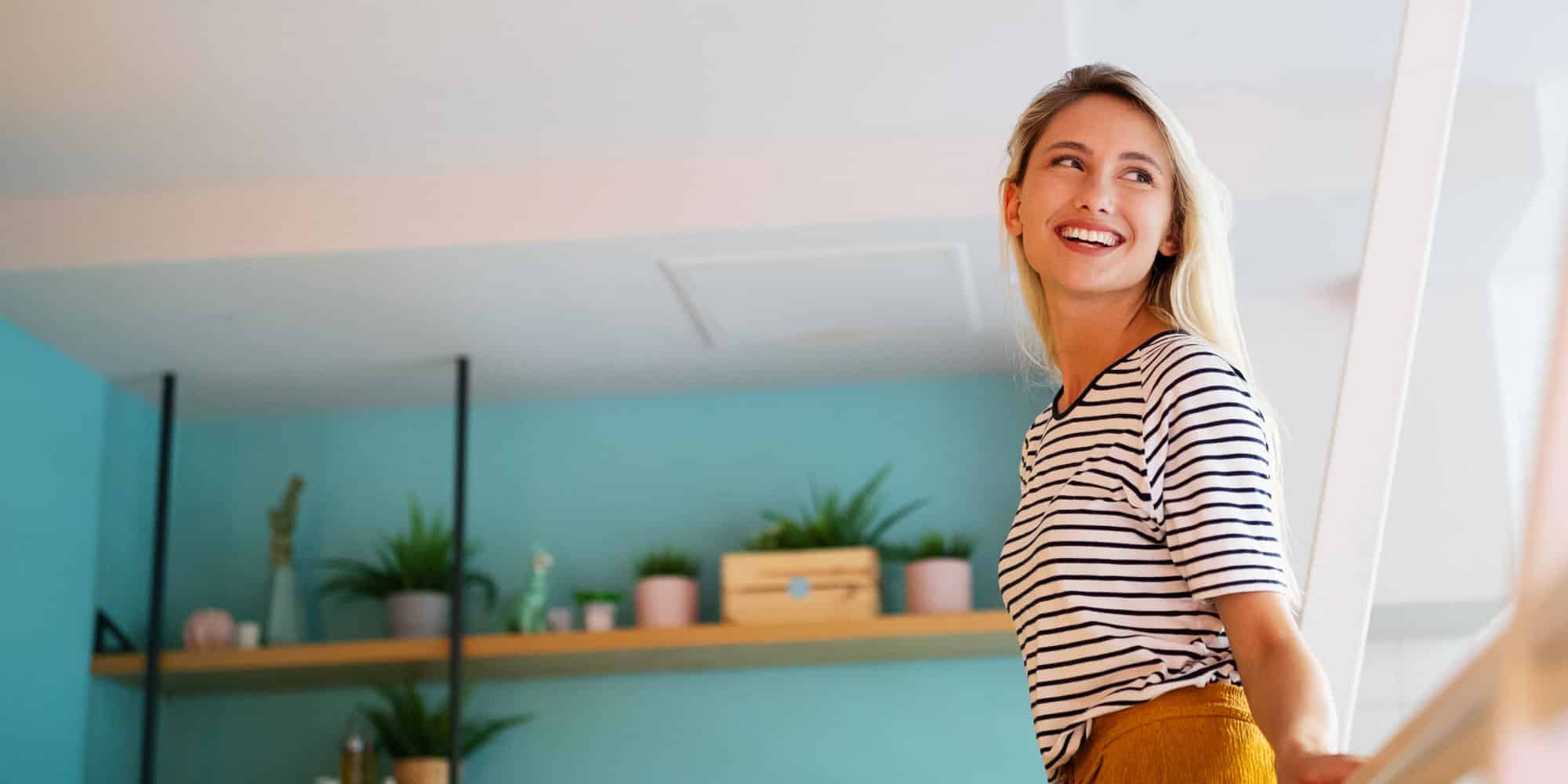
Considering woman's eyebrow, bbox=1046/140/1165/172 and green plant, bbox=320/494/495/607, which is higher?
woman's eyebrow, bbox=1046/140/1165/172

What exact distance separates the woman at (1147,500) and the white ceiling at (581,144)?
50.2 inches

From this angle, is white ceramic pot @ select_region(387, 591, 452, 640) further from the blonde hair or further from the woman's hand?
the woman's hand

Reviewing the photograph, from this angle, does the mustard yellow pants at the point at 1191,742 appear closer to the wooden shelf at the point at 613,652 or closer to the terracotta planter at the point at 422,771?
the wooden shelf at the point at 613,652

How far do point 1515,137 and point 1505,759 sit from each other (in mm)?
2558

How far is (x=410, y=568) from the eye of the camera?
11.7ft

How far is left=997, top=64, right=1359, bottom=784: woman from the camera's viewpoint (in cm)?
94

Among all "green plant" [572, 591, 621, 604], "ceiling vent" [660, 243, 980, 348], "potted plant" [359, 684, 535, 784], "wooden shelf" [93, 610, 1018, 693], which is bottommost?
"potted plant" [359, 684, 535, 784]

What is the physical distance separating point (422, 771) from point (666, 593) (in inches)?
23.2

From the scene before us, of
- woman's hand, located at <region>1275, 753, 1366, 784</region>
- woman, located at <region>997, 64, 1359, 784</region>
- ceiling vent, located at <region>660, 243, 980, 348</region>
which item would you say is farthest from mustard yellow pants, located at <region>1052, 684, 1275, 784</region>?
ceiling vent, located at <region>660, 243, 980, 348</region>

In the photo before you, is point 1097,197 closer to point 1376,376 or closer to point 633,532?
point 1376,376

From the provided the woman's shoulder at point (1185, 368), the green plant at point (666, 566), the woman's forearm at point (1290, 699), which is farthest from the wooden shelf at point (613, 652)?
the woman's forearm at point (1290, 699)

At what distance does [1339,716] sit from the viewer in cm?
131

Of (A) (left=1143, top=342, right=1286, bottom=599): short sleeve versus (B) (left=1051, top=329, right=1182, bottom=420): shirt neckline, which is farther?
(B) (left=1051, top=329, right=1182, bottom=420): shirt neckline

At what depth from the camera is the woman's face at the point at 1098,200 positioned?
113 centimetres
